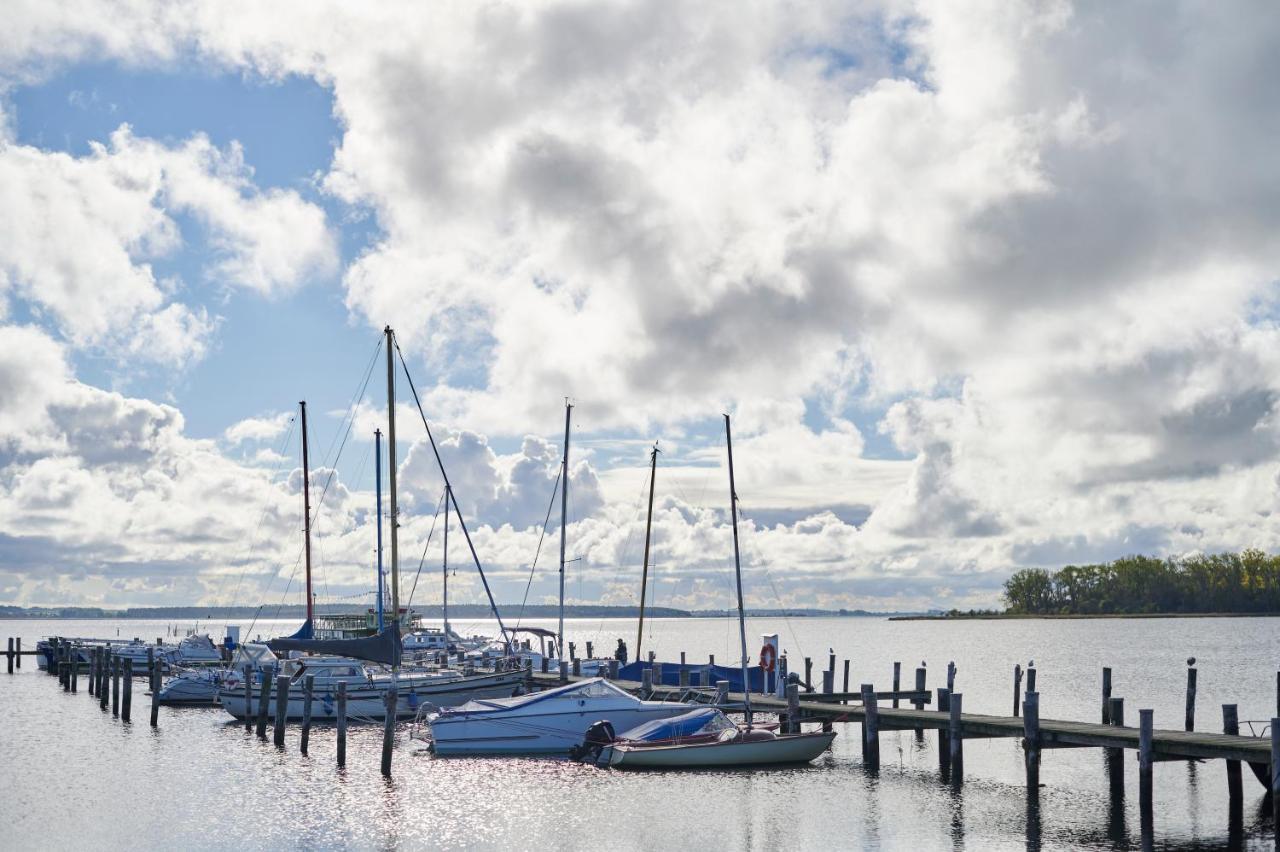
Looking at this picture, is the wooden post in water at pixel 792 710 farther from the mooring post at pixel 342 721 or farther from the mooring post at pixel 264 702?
the mooring post at pixel 264 702

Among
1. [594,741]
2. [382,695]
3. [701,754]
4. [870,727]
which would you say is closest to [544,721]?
[594,741]

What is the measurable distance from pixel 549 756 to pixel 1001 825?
48.3ft

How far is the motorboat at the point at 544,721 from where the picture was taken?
39219mm

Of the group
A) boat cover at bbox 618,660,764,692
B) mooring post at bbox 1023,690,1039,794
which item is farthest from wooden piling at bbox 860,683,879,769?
boat cover at bbox 618,660,764,692

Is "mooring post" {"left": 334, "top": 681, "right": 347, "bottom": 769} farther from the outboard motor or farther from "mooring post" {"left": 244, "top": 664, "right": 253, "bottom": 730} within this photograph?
"mooring post" {"left": 244, "top": 664, "right": 253, "bottom": 730}

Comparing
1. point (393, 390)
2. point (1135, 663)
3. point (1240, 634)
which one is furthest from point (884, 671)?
point (1240, 634)

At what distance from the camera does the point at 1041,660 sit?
114938mm

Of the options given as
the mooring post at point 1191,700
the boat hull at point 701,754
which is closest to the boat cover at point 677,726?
the boat hull at point 701,754

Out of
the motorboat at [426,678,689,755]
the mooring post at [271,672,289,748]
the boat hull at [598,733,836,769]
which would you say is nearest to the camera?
the boat hull at [598,733,836,769]

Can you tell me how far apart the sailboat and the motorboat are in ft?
4.26

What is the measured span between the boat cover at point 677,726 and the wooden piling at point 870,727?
4094 millimetres

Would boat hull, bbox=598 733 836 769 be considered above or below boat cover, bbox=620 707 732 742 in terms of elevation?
below

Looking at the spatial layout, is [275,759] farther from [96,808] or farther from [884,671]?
[884,671]

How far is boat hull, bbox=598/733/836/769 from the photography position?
36.6 metres
